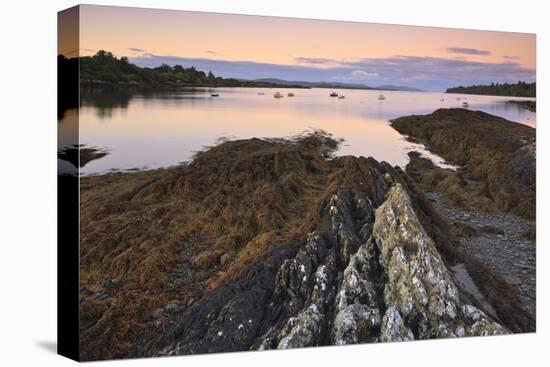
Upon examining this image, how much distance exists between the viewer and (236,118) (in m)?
10.5

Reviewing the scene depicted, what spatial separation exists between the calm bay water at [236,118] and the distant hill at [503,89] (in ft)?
0.34

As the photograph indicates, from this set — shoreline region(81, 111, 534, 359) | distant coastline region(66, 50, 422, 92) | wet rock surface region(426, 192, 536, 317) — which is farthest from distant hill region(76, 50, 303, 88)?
wet rock surface region(426, 192, 536, 317)

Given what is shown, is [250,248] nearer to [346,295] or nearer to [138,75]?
[346,295]

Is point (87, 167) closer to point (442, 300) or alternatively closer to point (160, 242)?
point (160, 242)

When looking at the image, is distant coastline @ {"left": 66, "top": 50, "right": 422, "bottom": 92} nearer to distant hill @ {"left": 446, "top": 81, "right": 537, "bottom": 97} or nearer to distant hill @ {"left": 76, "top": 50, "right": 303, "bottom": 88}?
distant hill @ {"left": 76, "top": 50, "right": 303, "bottom": 88}

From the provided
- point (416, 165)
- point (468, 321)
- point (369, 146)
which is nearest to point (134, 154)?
point (369, 146)

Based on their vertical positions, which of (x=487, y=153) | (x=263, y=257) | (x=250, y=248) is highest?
(x=487, y=153)

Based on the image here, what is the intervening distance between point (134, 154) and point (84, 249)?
1.24m

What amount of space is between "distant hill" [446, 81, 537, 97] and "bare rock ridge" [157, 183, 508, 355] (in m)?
1.95

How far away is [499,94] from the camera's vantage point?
39.7 ft

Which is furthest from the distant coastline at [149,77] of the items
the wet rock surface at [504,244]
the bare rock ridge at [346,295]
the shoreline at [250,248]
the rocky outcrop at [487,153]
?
the wet rock surface at [504,244]

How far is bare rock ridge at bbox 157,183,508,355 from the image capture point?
9953 mm

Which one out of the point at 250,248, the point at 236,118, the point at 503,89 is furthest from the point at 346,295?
the point at 503,89

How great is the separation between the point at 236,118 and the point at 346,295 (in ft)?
8.46
